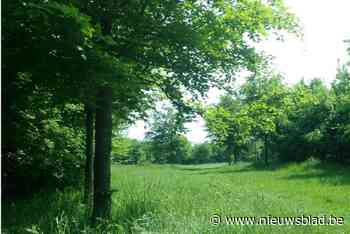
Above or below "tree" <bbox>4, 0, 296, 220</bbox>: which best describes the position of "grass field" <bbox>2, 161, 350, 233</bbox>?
below

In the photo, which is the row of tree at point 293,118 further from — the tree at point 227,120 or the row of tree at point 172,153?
the row of tree at point 172,153

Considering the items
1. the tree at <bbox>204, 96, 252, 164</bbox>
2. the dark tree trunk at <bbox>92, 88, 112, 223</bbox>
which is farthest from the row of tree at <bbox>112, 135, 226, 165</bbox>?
the dark tree trunk at <bbox>92, 88, 112, 223</bbox>

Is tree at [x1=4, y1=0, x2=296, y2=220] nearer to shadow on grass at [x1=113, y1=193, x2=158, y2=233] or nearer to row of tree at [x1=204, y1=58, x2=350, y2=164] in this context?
shadow on grass at [x1=113, y1=193, x2=158, y2=233]

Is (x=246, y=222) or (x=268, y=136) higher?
(x=268, y=136)

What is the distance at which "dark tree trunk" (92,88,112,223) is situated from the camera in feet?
29.1

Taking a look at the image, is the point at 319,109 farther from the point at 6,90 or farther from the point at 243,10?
the point at 6,90

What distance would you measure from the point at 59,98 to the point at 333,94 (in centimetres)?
3225

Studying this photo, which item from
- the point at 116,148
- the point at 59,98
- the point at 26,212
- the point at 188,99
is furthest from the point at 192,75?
the point at 116,148

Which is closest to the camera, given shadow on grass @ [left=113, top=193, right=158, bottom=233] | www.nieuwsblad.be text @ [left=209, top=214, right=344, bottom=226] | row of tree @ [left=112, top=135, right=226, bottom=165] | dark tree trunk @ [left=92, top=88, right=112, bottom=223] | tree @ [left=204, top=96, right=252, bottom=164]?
www.nieuwsblad.be text @ [left=209, top=214, right=344, bottom=226]

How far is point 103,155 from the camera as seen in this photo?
9352mm

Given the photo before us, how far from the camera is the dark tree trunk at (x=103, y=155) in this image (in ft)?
29.1

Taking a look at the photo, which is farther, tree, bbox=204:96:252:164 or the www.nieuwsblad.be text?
tree, bbox=204:96:252:164

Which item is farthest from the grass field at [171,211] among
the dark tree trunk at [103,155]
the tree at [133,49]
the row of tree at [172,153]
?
the row of tree at [172,153]

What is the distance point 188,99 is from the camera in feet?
32.4
